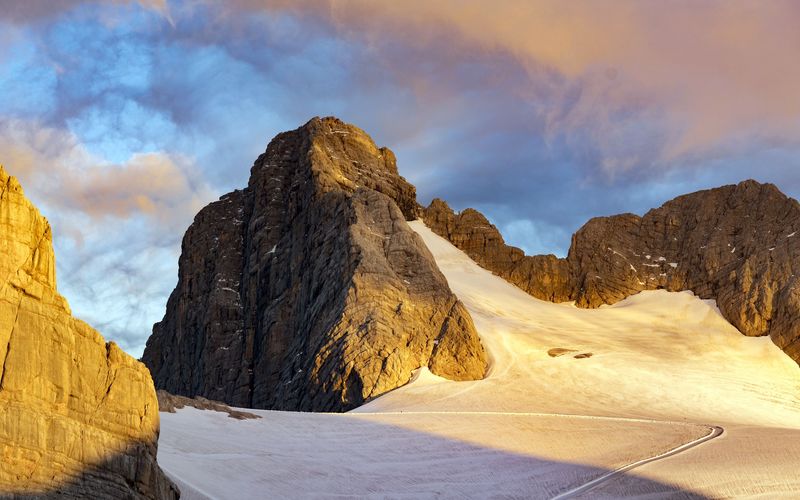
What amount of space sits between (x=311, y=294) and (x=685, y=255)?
39433 mm

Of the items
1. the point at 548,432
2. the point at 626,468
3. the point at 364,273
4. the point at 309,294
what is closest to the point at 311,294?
the point at 309,294

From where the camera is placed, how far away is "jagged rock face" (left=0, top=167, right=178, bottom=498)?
1533 cm

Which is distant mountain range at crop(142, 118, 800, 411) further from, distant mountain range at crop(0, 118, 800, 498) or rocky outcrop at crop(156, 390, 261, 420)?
rocky outcrop at crop(156, 390, 261, 420)

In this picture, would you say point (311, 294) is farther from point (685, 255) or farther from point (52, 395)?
point (52, 395)

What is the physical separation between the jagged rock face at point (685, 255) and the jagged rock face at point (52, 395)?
6333 cm

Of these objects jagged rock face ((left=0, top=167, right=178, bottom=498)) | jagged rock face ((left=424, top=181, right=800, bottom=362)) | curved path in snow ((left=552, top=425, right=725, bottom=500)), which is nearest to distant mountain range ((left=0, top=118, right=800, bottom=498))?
jagged rock face ((left=0, top=167, right=178, bottom=498))

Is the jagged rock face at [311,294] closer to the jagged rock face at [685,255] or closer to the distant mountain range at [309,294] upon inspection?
the distant mountain range at [309,294]

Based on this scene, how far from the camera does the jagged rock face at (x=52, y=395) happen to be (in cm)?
1533

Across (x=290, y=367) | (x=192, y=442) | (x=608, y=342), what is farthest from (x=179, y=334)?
(x=192, y=442)

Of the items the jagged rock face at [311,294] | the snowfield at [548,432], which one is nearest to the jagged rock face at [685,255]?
the snowfield at [548,432]

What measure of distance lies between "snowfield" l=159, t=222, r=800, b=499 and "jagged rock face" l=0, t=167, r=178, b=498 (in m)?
4.53

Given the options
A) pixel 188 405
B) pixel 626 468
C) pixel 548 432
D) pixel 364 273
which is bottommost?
pixel 626 468

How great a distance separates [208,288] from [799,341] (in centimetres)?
5430

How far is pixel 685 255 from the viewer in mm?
90875
